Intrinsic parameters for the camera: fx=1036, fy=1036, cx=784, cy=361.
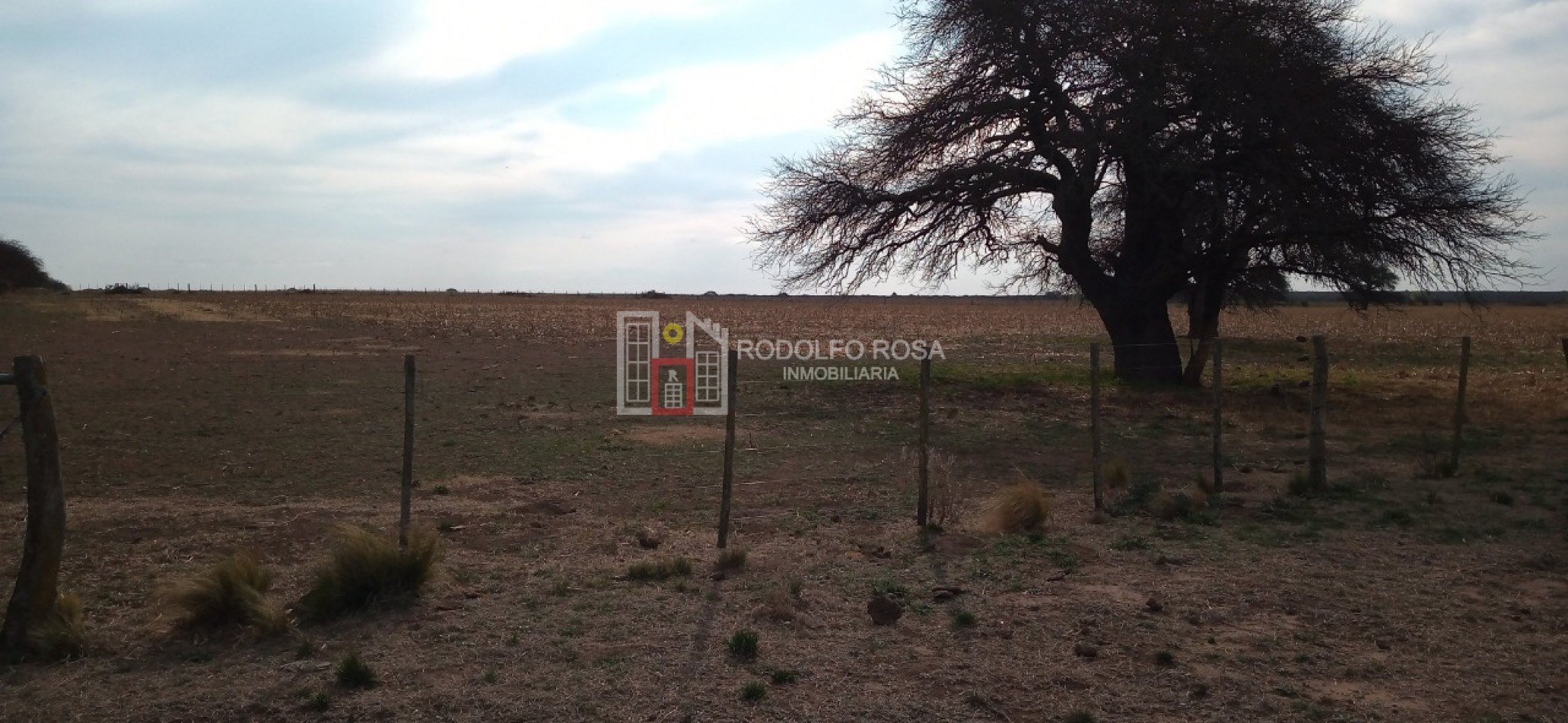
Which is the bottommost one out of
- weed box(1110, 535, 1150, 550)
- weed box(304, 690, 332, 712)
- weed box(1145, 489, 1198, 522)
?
weed box(304, 690, 332, 712)

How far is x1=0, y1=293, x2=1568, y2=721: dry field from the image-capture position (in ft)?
15.9

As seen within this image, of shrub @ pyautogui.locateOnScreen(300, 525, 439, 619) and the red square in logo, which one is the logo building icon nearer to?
the red square in logo

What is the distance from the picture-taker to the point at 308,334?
3541 centimetres

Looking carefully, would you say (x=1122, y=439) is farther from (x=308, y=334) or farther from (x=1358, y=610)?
(x=308, y=334)

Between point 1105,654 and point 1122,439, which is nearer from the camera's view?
point 1105,654

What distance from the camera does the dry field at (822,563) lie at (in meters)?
4.85

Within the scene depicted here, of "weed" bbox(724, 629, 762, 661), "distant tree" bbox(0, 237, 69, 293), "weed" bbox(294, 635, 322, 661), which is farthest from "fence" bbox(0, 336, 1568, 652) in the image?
"distant tree" bbox(0, 237, 69, 293)

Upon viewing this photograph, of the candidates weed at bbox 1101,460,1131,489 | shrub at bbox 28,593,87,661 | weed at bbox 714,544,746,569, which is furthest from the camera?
weed at bbox 1101,460,1131,489

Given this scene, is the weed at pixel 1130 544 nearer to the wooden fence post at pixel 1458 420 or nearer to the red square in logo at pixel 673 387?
the wooden fence post at pixel 1458 420

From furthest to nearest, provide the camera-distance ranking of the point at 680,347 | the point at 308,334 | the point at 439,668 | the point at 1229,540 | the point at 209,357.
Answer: the point at 308,334 < the point at 680,347 < the point at 209,357 < the point at 1229,540 < the point at 439,668

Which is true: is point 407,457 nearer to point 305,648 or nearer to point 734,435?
point 305,648

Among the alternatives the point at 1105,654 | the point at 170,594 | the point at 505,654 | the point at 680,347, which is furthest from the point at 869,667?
the point at 680,347

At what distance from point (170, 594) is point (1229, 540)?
703 cm

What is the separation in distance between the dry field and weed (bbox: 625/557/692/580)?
9 cm
